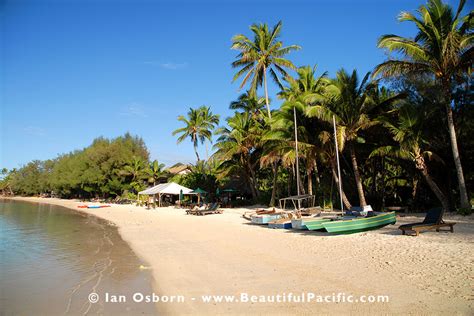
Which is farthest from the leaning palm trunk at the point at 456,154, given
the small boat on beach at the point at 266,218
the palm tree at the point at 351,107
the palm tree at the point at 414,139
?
the small boat on beach at the point at 266,218

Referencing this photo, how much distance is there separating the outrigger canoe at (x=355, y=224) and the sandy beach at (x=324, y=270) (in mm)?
302

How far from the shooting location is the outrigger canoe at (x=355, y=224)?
39.1ft

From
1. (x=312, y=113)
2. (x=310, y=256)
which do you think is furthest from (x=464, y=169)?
(x=310, y=256)

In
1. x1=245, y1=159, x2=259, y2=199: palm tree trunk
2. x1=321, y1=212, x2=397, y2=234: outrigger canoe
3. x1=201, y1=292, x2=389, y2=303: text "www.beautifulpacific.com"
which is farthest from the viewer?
x1=245, y1=159, x2=259, y2=199: palm tree trunk

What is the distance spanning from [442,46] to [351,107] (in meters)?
5.19

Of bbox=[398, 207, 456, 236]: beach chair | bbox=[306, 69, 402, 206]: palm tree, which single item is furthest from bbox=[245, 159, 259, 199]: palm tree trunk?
bbox=[398, 207, 456, 236]: beach chair

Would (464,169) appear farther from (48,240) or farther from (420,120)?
(48,240)

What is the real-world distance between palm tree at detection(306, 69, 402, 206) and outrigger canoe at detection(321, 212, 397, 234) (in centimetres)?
538

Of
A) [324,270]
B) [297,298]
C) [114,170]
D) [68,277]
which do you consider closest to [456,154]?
[324,270]

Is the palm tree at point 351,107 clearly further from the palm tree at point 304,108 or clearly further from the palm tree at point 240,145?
the palm tree at point 240,145

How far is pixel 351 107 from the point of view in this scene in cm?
1823

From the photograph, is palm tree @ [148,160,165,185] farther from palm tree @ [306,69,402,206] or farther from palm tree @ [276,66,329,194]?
palm tree @ [306,69,402,206]

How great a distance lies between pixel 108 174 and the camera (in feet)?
181

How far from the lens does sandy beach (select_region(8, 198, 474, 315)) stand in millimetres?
5617
